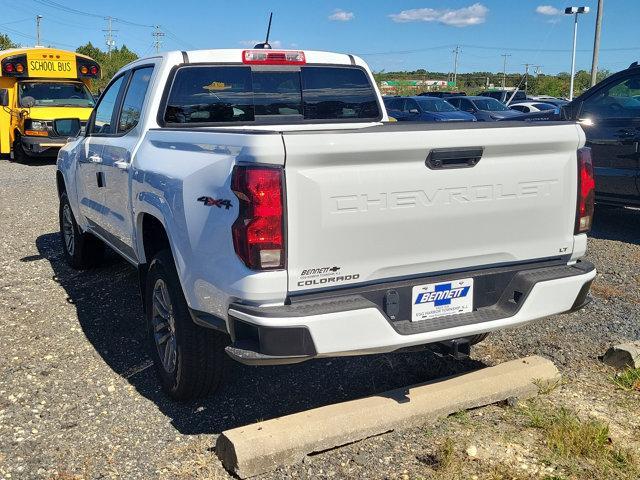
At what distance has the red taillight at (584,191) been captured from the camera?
3557mm

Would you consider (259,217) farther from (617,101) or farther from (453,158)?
(617,101)

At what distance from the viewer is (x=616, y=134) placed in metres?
7.82

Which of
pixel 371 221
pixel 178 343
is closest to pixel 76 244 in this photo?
pixel 178 343

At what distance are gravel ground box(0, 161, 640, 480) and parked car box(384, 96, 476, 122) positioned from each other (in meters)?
13.9

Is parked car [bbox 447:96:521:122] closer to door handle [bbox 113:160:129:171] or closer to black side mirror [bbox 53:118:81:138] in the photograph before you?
black side mirror [bbox 53:118:81:138]

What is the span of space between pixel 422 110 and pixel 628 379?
16.6m

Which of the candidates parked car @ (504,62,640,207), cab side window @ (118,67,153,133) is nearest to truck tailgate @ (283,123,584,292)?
cab side window @ (118,67,153,133)

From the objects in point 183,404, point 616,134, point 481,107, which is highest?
point 481,107

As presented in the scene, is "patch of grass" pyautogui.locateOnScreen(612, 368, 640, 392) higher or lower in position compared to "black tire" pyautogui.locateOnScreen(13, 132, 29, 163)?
lower

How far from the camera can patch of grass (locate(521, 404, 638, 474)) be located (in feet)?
10.6

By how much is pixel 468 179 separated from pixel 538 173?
43cm

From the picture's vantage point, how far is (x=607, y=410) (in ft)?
12.5

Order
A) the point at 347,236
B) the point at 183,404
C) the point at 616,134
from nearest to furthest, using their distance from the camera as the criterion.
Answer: the point at 347,236
the point at 183,404
the point at 616,134

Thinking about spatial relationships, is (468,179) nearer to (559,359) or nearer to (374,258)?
(374,258)
